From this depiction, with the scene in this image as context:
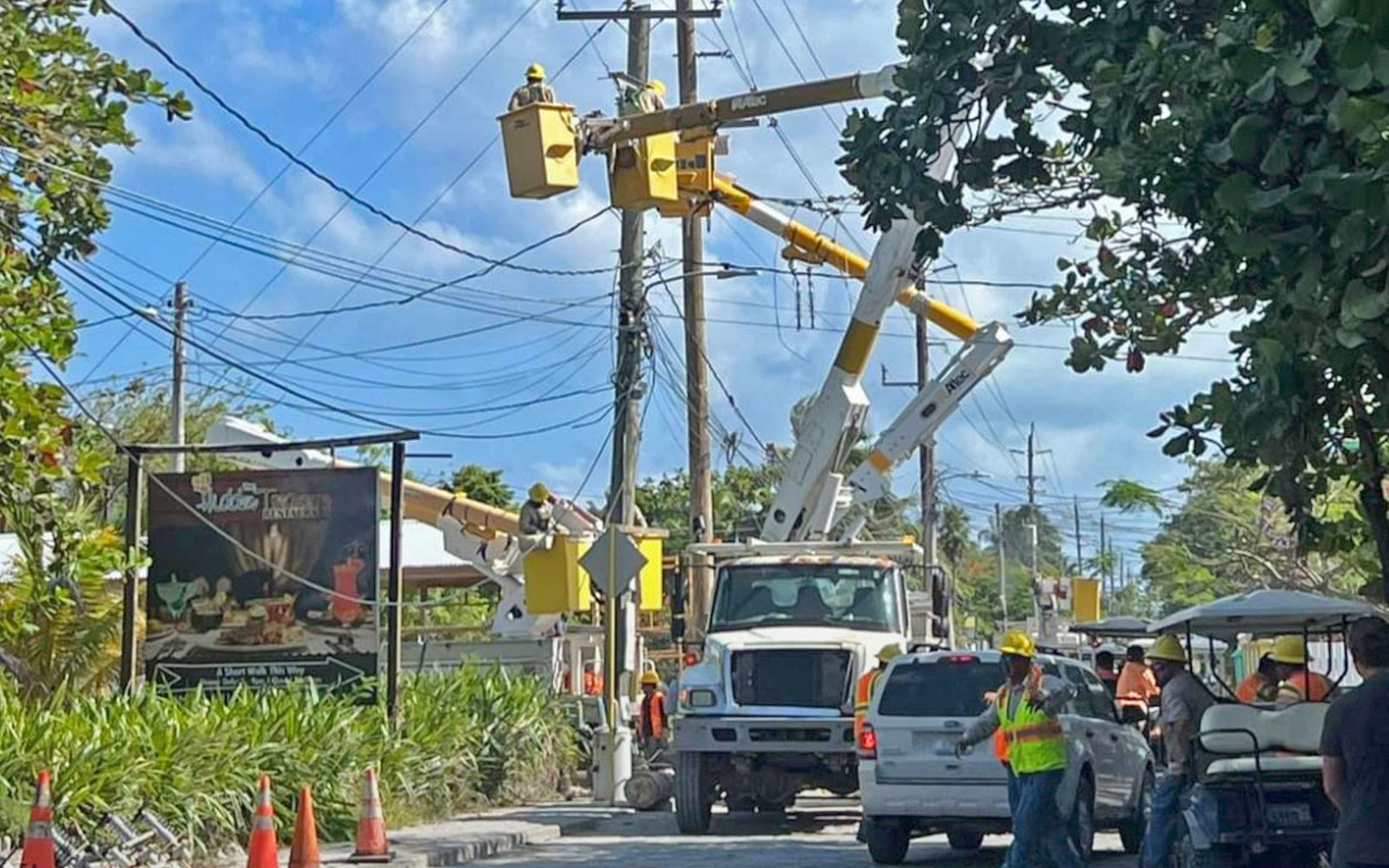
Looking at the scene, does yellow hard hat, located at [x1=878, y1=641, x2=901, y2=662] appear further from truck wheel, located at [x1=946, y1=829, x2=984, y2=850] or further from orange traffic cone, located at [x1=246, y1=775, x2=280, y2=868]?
orange traffic cone, located at [x1=246, y1=775, x2=280, y2=868]

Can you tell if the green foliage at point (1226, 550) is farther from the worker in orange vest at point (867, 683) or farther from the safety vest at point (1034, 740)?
the safety vest at point (1034, 740)

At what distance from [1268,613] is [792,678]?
5.41m

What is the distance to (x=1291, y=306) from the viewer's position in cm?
886

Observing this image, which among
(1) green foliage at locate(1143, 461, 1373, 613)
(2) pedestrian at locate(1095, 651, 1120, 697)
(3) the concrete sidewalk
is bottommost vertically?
(3) the concrete sidewalk

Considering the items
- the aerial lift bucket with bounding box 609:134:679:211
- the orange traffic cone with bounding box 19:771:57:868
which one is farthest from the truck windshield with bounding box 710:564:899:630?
the orange traffic cone with bounding box 19:771:57:868

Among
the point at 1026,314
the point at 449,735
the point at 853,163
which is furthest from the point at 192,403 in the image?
the point at 853,163

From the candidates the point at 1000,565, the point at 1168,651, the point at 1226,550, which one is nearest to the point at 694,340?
the point at 1168,651

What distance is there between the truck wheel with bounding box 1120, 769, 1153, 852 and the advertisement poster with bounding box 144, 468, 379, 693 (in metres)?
7.39

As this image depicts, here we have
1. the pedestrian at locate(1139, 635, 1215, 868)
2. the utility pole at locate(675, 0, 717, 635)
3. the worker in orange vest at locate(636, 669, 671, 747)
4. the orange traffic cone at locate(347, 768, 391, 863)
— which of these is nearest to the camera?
the pedestrian at locate(1139, 635, 1215, 868)

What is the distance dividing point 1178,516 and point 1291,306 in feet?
233

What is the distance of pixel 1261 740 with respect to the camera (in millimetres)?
11516

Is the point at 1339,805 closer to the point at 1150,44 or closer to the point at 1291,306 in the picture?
the point at 1291,306

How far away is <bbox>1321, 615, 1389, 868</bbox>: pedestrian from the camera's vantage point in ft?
25.4

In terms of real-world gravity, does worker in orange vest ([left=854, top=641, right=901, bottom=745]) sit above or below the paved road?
above
